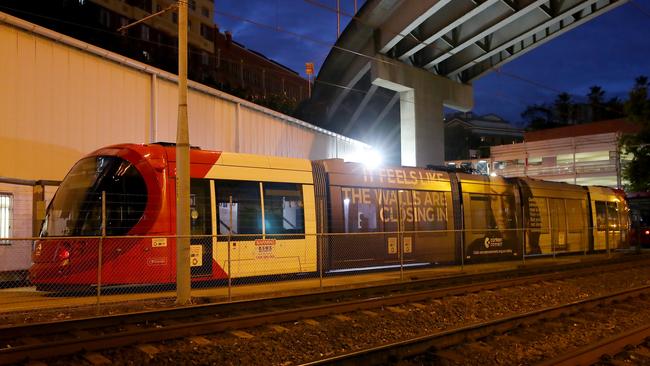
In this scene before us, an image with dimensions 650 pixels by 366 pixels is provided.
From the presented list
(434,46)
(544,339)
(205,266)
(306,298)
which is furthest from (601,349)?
(434,46)

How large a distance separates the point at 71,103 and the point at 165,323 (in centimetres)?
1051

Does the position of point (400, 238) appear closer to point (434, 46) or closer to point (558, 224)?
point (558, 224)

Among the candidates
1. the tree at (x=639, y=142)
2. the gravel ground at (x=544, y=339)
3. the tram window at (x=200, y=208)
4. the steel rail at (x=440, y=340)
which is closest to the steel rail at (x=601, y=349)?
the steel rail at (x=440, y=340)

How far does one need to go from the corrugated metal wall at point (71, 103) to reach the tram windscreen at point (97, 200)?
4411 millimetres

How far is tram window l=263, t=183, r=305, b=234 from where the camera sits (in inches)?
566

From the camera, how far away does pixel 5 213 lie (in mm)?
16281

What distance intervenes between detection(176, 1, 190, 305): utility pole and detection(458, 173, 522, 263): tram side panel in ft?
33.0

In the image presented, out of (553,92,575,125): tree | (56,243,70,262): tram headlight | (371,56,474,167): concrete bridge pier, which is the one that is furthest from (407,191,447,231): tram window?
(553,92,575,125): tree

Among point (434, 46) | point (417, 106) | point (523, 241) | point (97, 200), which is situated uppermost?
point (434, 46)

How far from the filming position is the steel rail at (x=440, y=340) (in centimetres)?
709

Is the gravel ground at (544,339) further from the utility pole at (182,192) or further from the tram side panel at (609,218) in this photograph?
the tram side panel at (609,218)

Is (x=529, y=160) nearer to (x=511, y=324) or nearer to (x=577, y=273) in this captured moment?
(x=577, y=273)

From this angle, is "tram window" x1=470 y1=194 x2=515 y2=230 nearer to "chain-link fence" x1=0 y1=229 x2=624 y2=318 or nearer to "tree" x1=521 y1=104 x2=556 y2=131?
"chain-link fence" x1=0 y1=229 x2=624 y2=318

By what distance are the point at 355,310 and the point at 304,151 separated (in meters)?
20.0
